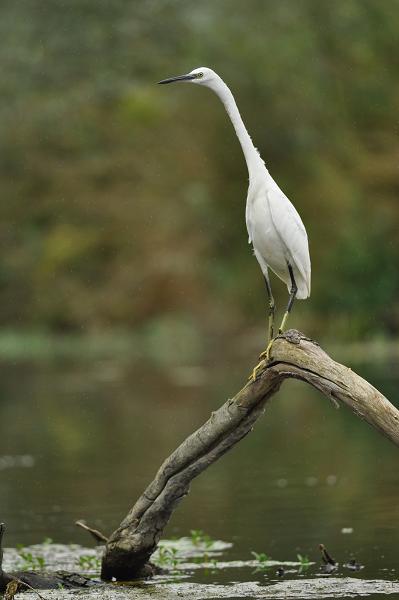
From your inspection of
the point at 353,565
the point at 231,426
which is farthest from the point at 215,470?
the point at 231,426

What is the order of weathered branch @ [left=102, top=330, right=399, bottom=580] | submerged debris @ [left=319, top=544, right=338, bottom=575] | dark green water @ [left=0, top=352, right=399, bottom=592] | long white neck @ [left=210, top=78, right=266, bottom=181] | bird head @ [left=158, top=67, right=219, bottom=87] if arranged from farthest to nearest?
1. dark green water @ [left=0, top=352, right=399, bottom=592]
2. submerged debris @ [left=319, top=544, right=338, bottom=575]
3. long white neck @ [left=210, top=78, right=266, bottom=181]
4. bird head @ [left=158, top=67, right=219, bottom=87]
5. weathered branch @ [left=102, top=330, right=399, bottom=580]

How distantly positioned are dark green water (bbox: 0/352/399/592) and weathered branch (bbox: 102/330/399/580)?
27.4 inches

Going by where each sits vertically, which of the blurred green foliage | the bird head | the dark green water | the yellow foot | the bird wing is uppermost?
the blurred green foliage

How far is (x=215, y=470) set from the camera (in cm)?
1569

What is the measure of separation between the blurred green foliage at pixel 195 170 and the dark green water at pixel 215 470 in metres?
18.7

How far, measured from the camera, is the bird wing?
356 inches

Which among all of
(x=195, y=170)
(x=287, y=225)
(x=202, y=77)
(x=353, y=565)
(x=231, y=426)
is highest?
(x=195, y=170)

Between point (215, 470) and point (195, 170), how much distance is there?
37304mm

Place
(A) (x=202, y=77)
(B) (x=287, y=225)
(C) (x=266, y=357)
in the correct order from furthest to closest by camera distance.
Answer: (B) (x=287, y=225) < (A) (x=202, y=77) < (C) (x=266, y=357)

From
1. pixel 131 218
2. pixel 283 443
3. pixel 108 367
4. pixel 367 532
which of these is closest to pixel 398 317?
pixel 108 367

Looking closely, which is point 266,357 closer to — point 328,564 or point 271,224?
point 271,224

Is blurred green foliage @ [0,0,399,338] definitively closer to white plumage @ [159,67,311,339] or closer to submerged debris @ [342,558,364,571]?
submerged debris @ [342,558,364,571]

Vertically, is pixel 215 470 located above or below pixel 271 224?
below

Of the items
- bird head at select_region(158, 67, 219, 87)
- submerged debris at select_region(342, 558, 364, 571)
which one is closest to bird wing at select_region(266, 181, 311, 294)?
bird head at select_region(158, 67, 219, 87)
